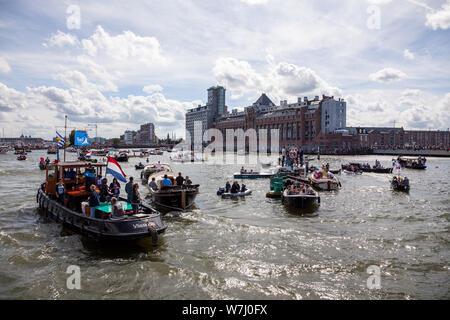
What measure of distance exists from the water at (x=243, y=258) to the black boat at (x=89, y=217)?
32.4 inches

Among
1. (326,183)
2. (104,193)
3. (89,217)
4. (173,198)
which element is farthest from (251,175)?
(89,217)

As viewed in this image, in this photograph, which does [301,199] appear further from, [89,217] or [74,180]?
[74,180]

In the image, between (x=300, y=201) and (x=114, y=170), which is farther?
(x=300, y=201)

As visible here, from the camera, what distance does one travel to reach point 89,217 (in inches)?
532

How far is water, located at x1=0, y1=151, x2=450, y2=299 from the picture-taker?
9.98 metres

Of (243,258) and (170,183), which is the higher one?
(170,183)

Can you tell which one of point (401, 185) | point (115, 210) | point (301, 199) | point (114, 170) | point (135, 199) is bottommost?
point (301, 199)

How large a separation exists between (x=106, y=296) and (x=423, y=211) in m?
22.7

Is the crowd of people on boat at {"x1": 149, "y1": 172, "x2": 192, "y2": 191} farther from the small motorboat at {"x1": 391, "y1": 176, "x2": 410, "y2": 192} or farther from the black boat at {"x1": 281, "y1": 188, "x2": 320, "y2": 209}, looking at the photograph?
the small motorboat at {"x1": 391, "y1": 176, "x2": 410, "y2": 192}

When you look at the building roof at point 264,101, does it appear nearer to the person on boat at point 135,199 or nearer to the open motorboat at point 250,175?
the open motorboat at point 250,175

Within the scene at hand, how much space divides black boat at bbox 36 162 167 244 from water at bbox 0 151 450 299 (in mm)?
823

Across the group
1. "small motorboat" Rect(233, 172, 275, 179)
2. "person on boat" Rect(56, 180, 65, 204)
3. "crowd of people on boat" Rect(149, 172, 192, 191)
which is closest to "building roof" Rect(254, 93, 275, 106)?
"small motorboat" Rect(233, 172, 275, 179)

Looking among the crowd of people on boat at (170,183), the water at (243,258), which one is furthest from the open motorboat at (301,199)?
the crowd of people on boat at (170,183)

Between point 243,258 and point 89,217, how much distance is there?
730cm
